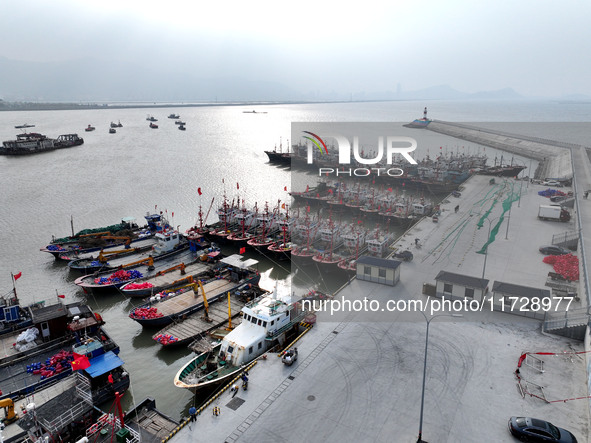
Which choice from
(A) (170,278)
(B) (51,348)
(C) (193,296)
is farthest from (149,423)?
(A) (170,278)

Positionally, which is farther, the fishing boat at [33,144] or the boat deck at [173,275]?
the fishing boat at [33,144]

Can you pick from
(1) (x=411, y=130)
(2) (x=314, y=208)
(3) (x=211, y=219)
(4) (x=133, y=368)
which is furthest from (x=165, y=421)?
(1) (x=411, y=130)

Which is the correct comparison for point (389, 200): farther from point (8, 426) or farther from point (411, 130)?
point (411, 130)

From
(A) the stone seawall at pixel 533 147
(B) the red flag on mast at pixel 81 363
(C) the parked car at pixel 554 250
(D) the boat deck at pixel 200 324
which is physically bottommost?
(D) the boat deck at pixel 200 324

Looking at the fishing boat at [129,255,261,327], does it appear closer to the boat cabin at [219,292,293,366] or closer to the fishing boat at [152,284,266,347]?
the fishing boat at [152,284,266,347]

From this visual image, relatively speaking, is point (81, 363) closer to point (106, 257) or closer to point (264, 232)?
point (106, 257)

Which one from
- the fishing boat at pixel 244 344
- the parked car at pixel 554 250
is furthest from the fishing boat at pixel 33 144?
the parked car at pixel 554 250

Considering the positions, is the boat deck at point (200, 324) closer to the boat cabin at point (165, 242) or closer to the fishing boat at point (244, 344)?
the fishing boat at point (244, 344)
